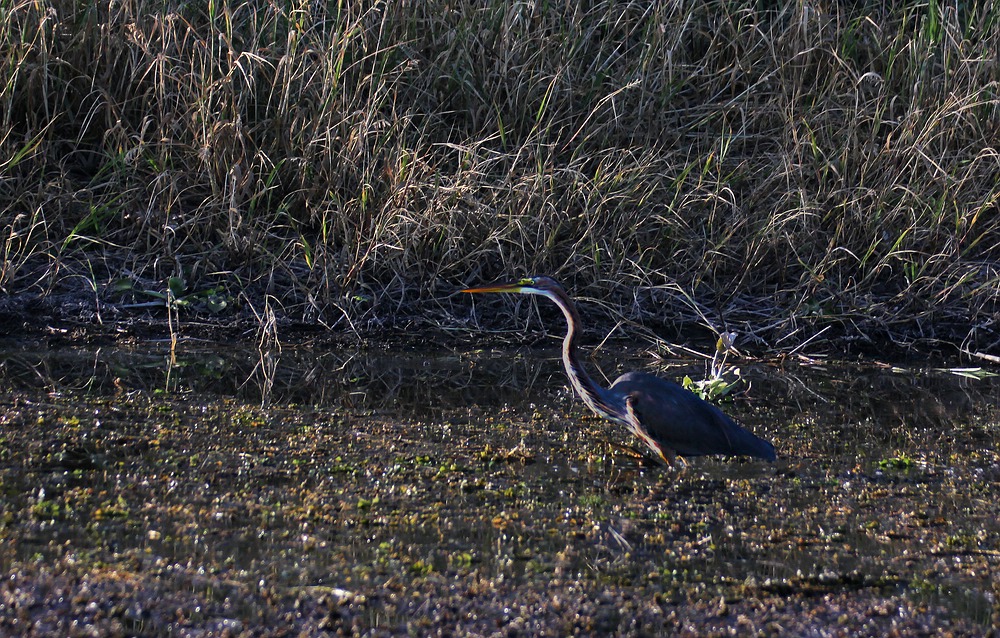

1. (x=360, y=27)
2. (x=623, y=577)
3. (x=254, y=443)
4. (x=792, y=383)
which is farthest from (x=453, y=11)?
(x=623, y=577)

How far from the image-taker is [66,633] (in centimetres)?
269

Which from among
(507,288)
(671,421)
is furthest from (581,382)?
(507,288)

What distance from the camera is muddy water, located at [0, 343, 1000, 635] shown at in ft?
9.46

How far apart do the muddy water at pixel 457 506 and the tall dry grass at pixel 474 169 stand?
2.12 ft

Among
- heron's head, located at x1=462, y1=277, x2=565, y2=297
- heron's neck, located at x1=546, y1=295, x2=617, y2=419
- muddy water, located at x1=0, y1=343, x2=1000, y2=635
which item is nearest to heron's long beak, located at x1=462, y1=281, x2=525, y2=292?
heron's head, located at x1=462, y1=277, x2=565, y2=297

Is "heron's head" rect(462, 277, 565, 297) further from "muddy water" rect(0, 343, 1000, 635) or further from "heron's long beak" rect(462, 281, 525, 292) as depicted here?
"muddy water" rect(0, 343, 1000, 635)

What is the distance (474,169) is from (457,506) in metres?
2.69

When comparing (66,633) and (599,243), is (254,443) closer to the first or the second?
(66,633)

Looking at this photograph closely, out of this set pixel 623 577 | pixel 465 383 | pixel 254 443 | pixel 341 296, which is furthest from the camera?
pixel 341 296

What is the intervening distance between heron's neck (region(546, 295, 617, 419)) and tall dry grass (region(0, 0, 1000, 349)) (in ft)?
4.07

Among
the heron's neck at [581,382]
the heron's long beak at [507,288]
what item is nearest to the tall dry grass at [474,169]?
the heron's long beak at [507,288]

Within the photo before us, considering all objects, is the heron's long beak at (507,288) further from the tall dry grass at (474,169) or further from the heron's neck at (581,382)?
the tall dry grass at (474,169)

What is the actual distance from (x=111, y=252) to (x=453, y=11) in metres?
2.27

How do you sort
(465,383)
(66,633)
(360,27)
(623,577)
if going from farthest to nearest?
1. (360,27)
2. (465,383)
3. (623,577)
4. (66,633)
